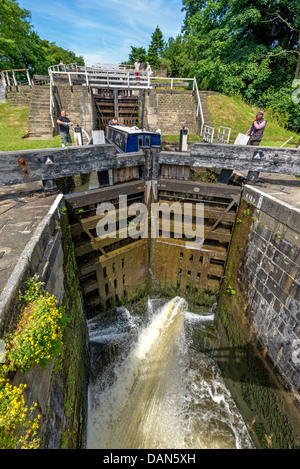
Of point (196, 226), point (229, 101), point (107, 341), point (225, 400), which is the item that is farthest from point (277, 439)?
point (229, 101)

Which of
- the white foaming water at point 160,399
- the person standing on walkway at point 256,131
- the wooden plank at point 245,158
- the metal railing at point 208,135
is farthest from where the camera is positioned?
the metal railing at point 208,135

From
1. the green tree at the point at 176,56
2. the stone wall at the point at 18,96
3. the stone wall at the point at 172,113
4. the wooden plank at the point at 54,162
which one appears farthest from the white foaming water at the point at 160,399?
the green tree at the point at 176,56

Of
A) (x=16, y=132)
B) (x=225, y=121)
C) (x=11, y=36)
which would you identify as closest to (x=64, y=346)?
(x=16, y=132)

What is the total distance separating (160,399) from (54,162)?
701 cm

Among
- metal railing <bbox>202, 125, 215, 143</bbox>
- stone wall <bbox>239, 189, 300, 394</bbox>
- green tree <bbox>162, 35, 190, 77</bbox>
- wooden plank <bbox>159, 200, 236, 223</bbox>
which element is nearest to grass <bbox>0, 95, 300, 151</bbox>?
metal railing <bbox>202, 125, 215, 143</bbox>

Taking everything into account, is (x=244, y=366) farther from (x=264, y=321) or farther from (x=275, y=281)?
(x=275, y=281)

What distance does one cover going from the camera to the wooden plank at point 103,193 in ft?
20.1

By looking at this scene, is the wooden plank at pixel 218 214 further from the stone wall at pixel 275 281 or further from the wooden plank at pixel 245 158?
the wooden plank at pixel 245 158

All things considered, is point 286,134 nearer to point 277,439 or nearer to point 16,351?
point 277,439

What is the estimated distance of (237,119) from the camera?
15203 millimetres

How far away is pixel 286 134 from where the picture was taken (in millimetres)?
14906

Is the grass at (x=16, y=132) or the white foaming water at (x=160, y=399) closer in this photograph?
the white foaming water at (x=160, y=399)

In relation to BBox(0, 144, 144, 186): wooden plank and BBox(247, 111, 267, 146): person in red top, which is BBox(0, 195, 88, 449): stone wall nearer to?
BBox(0, 144, 144, 186): wooden plank

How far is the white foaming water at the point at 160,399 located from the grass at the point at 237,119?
1291 cm
